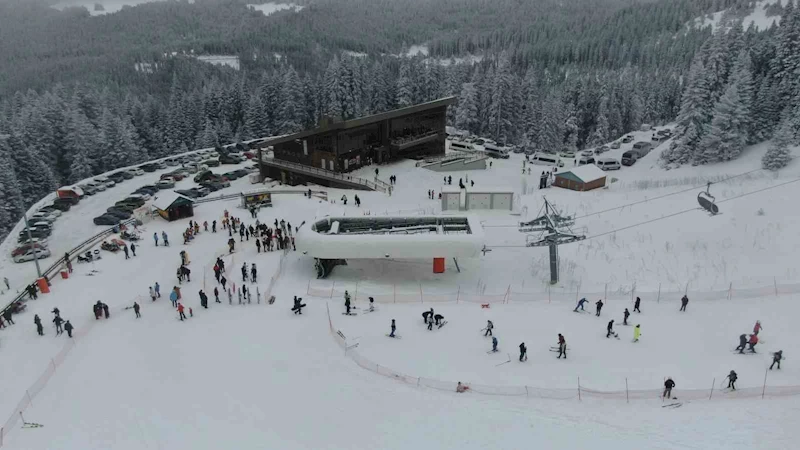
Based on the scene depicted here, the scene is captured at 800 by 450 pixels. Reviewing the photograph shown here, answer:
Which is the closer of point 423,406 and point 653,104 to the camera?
point 423,406

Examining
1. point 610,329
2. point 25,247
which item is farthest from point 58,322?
point 610,329

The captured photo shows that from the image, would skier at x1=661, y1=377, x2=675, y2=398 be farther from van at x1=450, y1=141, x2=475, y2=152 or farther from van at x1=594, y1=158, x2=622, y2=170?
van at x1=450, y1=141, x2=475, y2=152

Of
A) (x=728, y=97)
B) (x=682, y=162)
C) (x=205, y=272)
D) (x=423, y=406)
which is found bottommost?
(x=423, y=406)

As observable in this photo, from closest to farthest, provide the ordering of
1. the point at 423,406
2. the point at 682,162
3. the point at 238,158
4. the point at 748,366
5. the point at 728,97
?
the point at 423,406
the point at 748,366
the point at 728,97
the point at 682,162
the point at 238,158

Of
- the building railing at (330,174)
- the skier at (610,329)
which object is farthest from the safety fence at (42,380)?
the building railing at (330,174)

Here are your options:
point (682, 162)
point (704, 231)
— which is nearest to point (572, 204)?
point (704, 231)

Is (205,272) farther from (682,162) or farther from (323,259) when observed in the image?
(682,162)

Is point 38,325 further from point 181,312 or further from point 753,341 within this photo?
point 753,341

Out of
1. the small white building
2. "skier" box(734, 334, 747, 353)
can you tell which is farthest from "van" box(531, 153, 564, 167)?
"skier" box(734, 334, 747, 353)
